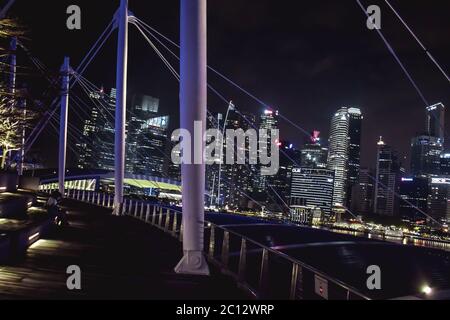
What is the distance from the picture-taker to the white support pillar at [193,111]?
29.8 ft

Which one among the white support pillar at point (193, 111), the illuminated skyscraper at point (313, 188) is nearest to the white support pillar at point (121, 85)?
the white support pillar at point (193, 111)

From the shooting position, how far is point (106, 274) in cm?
857

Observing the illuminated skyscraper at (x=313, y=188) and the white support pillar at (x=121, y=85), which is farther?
the illuminated skyscraper at (x=313, y=188)

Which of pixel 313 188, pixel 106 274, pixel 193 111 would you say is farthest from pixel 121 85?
pixel 313 188

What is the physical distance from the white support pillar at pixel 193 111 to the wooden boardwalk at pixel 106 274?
58 cm

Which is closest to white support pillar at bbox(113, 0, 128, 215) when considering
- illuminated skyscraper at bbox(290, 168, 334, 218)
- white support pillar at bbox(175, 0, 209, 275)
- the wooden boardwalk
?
the wooden boardwalk

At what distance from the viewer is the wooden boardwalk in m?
6.94

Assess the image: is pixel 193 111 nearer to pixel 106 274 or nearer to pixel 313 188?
pixel 106 274

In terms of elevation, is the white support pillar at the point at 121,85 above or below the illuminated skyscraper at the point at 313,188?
above

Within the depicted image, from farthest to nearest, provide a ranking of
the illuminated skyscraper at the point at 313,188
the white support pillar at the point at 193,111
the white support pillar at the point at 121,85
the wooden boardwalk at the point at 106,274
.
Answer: the illuminated skyscraper at the point at 313,188 < the white support pillar at the point at 121,85 < the white support pillar at the point at 193,111 < the wooden boardwalk at the point at 106,274

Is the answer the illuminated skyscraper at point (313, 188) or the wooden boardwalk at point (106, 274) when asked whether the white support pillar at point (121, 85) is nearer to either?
the wooden boardwalk at point (106, 274)
